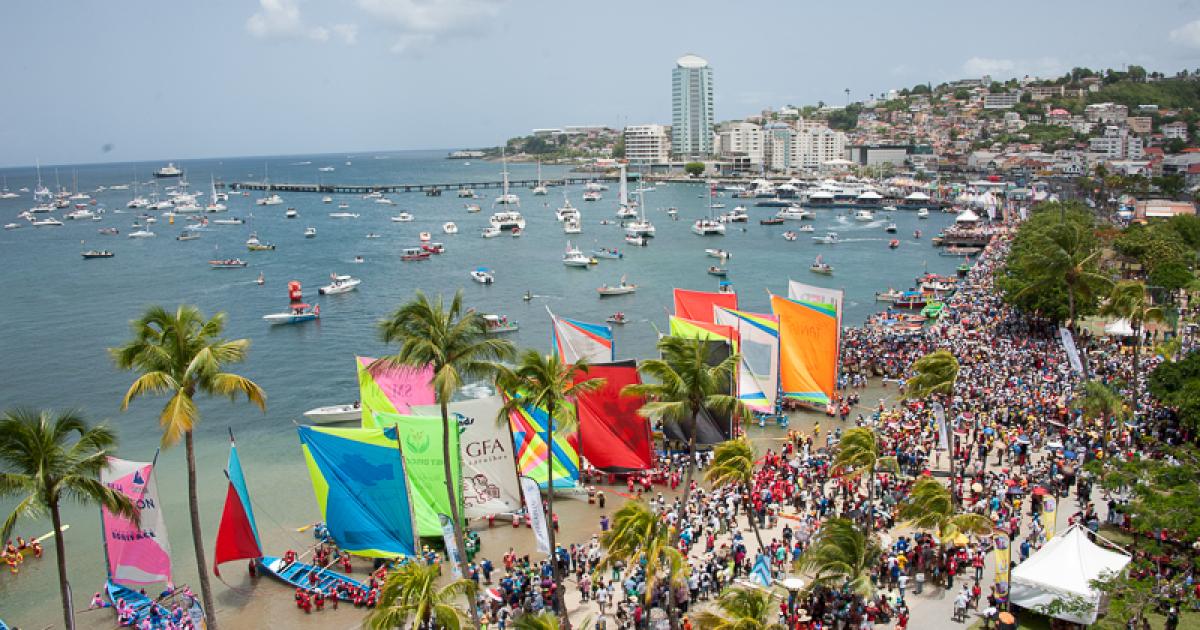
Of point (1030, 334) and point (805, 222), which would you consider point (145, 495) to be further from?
point (805, 222)

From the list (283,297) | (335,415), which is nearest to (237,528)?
(335,415)

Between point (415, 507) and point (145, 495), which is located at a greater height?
point (145, 495)

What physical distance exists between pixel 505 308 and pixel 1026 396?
38.7 m

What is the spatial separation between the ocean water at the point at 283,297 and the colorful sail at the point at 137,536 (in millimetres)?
1628

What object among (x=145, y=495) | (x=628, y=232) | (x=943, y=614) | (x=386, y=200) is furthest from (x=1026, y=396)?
(x=386, y=200)

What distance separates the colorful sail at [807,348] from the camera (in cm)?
3272

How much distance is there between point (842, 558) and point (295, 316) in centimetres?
4913

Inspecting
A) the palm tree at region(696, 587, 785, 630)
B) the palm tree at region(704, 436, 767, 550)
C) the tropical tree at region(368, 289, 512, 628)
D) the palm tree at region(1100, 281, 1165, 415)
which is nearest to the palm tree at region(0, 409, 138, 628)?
the tropical tree at region(368, 289, 512, 628)

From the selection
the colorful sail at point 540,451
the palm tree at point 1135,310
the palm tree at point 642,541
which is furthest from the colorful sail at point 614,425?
the palm tree at point 1135,310

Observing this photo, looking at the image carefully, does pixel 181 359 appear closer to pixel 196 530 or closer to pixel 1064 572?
pixel 196 530

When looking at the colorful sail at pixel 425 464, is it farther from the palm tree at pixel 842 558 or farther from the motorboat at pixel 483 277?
the motorboat at pixel 483 277

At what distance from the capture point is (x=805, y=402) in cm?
3428

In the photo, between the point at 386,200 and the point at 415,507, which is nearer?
the point at 415,507

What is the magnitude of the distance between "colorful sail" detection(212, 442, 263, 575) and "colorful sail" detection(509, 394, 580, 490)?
7177mm
